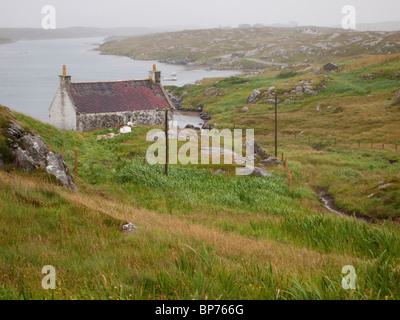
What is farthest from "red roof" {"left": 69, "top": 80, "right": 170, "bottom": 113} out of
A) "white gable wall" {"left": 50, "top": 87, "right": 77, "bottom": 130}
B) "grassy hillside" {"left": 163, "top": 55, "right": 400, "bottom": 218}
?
"grassy hillside" {"left": 163, "top": 55, "right": 400, "bottom": 218}

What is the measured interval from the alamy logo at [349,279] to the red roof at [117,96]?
47.0m

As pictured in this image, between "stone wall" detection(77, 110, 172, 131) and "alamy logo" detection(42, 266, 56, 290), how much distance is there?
45528mm

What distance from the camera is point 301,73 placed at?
129 m

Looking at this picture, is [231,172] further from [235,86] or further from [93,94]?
[235,86]

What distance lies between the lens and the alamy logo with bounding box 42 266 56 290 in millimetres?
7215

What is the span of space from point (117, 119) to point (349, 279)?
159 ft

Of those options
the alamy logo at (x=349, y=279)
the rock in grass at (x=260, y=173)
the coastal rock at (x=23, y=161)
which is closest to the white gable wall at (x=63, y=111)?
the rock in grass at (x=260, y=173)

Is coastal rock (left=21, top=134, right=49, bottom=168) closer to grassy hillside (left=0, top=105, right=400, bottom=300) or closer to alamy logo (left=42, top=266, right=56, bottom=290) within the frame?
grassy hillside (left=0, top=105, right=400, bottom=300)

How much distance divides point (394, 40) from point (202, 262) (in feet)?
597

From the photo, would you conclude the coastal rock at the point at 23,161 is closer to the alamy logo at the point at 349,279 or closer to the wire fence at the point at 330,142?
the alamy logo at the point at 349,279

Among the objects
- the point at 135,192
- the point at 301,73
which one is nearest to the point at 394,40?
the point at 301,73

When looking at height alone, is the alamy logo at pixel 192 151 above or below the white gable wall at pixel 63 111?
below

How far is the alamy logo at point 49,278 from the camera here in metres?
7.21

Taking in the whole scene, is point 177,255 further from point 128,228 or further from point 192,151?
point 192,151
